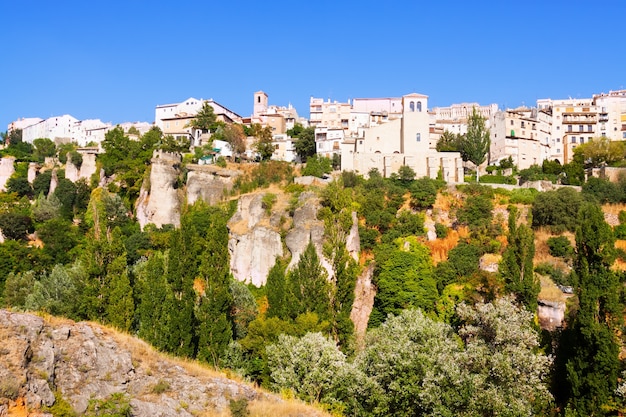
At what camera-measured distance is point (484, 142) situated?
5956 centimetres

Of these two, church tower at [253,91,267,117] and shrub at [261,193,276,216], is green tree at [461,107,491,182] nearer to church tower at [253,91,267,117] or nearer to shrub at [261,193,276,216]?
shrub at [261,193,276,216]

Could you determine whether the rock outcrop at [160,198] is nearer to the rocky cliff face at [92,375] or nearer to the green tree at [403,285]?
the green tree at [403,285]

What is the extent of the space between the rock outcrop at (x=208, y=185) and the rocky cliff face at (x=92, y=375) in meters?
28.9

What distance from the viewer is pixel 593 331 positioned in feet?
74.2

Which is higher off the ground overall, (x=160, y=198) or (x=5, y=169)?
(x=5, y=169)

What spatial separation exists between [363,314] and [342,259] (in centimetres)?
456

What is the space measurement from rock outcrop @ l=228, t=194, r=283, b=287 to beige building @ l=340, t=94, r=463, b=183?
695 inches

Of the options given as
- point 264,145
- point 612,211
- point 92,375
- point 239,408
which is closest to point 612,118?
point 612,211

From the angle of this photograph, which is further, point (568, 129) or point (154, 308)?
point (568, 129)

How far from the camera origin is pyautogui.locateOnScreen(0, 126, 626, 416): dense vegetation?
68.3 feet

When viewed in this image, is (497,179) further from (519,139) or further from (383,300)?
(383,300)

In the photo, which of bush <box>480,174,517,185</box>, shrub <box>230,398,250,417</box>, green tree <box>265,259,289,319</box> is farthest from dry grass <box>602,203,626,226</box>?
shrub <box>230,398,250,417</box>

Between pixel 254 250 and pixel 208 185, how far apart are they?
9.68 meters

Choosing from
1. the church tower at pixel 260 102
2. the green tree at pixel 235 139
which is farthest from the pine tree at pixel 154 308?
the church tower at pixel 260 102
